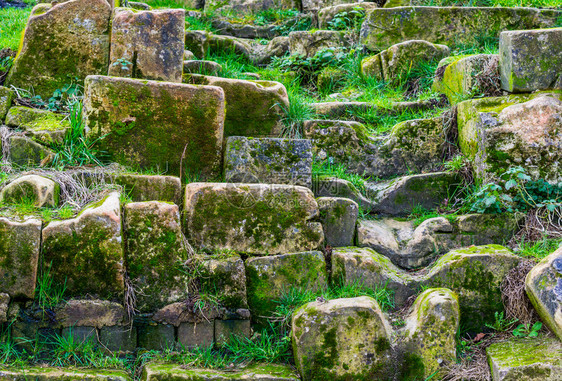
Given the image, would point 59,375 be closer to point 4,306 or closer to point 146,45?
point 4,306

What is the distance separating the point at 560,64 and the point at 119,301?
3.58 metres

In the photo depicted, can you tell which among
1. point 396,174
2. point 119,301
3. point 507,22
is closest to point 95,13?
point 119,301

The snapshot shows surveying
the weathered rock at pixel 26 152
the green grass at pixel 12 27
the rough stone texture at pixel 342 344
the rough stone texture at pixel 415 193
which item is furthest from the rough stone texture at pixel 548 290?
the green grass at pixel 12 27

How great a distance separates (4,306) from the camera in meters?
2.77

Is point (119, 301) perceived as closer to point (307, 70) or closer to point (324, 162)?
point (324, 162)

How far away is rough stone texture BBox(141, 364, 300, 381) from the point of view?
270 centimetres

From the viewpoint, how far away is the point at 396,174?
423cm

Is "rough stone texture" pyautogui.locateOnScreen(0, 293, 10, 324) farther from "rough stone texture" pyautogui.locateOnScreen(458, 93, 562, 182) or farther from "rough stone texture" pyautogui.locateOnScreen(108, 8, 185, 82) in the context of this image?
"rough stone texture" pyautogui.locateOnScreen(458, 93, 562, 182)

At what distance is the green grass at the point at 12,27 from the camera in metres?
4.98

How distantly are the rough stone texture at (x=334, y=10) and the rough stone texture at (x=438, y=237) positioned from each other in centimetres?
384

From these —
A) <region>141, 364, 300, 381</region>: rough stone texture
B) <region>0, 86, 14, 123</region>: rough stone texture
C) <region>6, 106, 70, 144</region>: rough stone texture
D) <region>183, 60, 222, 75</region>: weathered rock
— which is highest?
<region>183, 60, 222, 75</region>: weathered rock

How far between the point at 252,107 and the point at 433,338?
7.49 ft

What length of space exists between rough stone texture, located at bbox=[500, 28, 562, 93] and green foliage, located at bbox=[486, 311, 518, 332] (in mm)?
1801

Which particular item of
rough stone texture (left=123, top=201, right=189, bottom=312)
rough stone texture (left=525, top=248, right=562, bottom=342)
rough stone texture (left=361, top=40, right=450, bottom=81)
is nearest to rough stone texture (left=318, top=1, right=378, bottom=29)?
rough stone texture (left=361, top=40, right=450, bottom=81)
